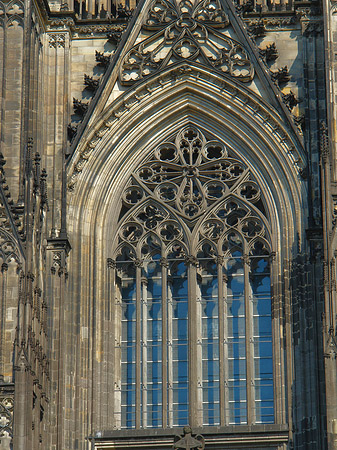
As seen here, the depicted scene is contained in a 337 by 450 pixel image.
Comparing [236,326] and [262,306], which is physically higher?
[262,306]

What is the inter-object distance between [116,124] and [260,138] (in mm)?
2935

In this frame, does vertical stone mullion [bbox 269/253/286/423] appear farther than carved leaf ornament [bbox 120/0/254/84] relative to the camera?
No

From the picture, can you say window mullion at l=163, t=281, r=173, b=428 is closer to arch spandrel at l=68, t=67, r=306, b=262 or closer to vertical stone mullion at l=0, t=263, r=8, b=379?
arch spandrel at l=68, t=67, r=306, b=262

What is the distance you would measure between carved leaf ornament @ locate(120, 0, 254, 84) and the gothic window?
148 centimetres

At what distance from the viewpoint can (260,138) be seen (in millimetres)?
33500

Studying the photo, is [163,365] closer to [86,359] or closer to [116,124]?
[86,359]

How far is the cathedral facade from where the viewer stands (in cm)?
3078

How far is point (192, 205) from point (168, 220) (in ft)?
1.87

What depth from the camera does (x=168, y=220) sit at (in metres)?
33.2

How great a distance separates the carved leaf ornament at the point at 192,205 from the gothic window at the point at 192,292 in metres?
0.02

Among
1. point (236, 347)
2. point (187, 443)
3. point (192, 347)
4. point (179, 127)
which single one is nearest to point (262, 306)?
point (236, 347)

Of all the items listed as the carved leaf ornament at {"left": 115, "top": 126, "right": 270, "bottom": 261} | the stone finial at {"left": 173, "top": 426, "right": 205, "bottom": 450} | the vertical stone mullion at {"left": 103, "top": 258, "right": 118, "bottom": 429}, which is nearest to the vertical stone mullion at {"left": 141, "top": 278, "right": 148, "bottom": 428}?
the vertical stone mullion at {"left": 103, "top": 258, "right": 118, "bottom": 429}

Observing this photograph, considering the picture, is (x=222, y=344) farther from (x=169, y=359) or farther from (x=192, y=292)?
(x=192, y=292)

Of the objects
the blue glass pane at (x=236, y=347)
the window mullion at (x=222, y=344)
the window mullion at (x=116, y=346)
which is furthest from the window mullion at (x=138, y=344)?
the blue glass pane at (x=236, y=347)
